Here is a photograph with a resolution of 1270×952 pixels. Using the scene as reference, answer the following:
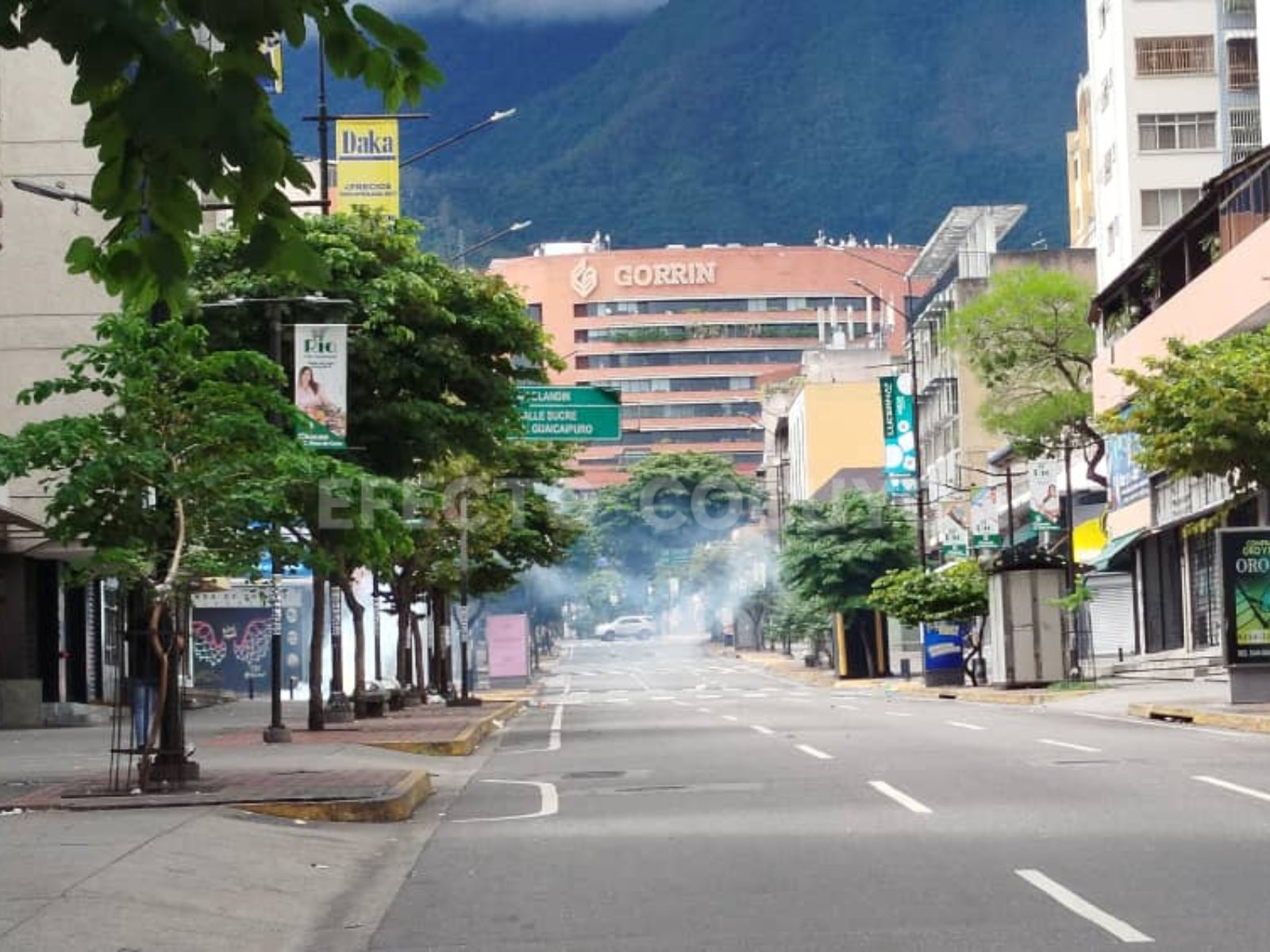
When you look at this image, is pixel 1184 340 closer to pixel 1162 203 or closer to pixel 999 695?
pixel 999 695

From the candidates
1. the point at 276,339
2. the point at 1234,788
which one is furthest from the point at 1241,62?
the point at 1234,788

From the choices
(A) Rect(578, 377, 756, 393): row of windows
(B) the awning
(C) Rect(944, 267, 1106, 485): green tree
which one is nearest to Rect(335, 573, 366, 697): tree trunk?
(B) the awning

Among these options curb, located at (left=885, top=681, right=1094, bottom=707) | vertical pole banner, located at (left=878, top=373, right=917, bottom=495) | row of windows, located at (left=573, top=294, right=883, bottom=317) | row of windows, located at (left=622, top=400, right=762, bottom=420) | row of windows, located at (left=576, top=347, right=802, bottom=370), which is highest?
row of windows, located at (left=573, top=294, right=883, bottom=317)

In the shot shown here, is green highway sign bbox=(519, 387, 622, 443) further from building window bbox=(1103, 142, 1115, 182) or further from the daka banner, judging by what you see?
building window bbox=(1103, 142, 1115, 182)

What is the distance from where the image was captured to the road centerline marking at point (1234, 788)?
17.0m

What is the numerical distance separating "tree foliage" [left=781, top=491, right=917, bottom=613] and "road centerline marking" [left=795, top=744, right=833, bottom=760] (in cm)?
5038

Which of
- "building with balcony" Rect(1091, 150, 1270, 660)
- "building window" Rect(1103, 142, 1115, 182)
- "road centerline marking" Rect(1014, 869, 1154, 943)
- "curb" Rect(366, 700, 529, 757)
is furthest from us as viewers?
"building window" Rect(1103, 142, 1115, 182)

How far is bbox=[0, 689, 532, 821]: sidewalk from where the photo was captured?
17984 mm

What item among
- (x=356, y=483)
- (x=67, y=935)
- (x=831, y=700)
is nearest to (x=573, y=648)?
(x=831, y=700)

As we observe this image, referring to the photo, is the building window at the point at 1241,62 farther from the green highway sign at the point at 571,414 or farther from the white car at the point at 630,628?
the white car at the point at 630,628

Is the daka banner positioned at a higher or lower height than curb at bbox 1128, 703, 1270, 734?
higher

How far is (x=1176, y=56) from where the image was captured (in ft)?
265

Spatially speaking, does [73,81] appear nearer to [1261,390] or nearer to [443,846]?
[443,846]

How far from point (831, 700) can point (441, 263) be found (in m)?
19.8
